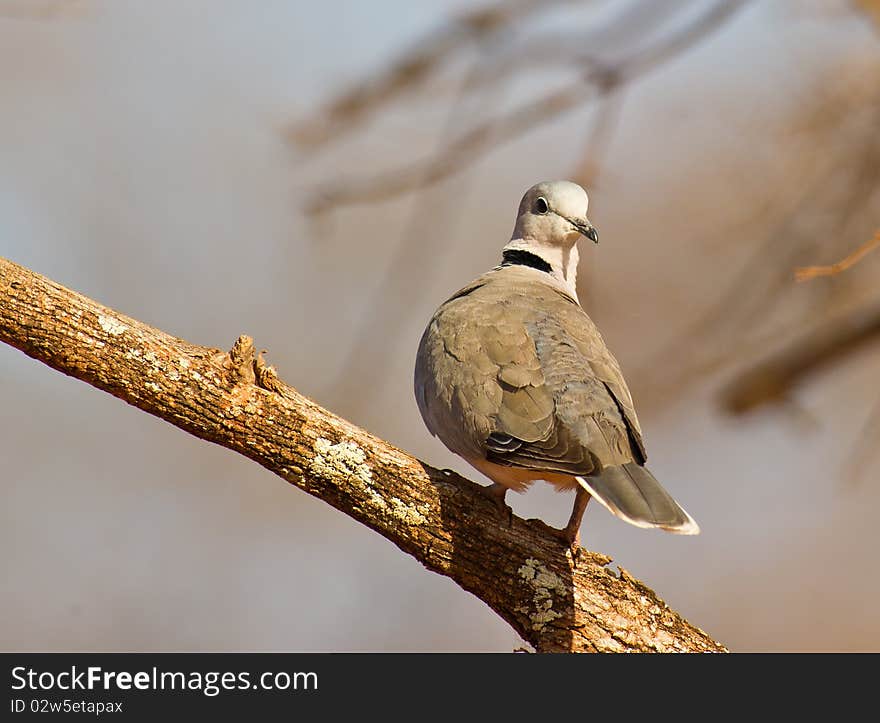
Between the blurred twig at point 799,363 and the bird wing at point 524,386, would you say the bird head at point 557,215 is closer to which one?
the bird wing at point 524,386

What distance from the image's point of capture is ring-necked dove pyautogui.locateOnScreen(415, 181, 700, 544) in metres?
3.04

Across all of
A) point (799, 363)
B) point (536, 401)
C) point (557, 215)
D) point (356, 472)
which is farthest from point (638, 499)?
point (799, 363)

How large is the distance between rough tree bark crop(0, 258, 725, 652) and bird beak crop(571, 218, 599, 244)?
1439 millimetres

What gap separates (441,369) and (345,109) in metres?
2.16

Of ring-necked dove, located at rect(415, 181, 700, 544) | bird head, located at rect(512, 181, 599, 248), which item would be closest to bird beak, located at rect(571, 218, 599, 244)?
bird head, located at rect(512, 181, 599, 248)

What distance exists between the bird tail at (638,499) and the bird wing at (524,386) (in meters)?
0.05

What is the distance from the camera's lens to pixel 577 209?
4.40 metres

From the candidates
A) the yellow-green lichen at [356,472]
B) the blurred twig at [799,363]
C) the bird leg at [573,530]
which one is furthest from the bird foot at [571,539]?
the blurred twig at [799,363]

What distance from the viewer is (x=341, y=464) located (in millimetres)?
3014

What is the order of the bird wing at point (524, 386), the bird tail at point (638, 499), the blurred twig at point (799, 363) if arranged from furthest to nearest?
1. the blurred twig at point (799, 363)
2. the bird wing at point (524, 386)
3. the bird tail at point (638, 499)

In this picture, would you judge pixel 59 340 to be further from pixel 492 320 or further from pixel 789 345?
pixel 789 345

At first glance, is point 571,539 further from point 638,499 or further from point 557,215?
point 557,215

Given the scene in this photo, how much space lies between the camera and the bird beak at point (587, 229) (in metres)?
4.21

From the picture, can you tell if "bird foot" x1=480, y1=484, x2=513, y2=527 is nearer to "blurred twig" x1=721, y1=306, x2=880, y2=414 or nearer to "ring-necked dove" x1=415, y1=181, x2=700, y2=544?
"ring-necked dove" x1=415, y1=181, x2=700, y2=544
